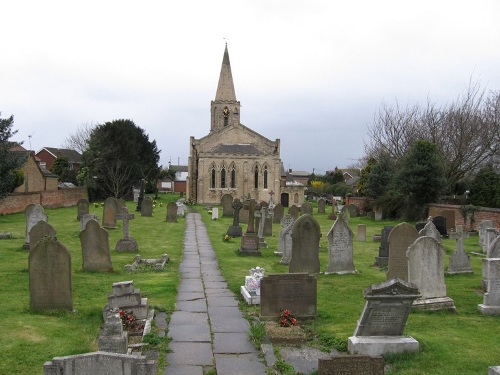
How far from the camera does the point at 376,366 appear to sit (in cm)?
648

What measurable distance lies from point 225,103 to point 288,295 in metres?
61.6

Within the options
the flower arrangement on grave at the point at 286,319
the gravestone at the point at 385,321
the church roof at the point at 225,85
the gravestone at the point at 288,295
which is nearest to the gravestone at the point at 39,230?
the gravestone at the point at 288,295

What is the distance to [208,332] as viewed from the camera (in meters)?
9.05

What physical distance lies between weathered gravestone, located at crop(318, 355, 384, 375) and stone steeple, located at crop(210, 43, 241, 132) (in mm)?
64110

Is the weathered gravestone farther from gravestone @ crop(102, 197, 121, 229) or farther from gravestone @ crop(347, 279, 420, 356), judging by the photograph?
gravestone @ crop(102, 197, 121, 229)

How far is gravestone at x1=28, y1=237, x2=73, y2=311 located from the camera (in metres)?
9.97

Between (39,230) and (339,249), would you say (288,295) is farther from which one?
(39,230)

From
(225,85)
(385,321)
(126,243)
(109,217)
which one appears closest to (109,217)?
(109,217)

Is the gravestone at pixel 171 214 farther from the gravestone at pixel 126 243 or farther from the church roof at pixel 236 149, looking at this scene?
the church roof at pixel 236 149

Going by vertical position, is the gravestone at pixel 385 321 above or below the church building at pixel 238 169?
below

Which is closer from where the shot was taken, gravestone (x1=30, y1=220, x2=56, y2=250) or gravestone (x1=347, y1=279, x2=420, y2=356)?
gravestone (x1=347, y1=279, x2=420, y2=356)

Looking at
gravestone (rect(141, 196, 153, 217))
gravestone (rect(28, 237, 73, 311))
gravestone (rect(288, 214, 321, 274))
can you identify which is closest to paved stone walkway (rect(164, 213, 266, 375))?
gravestone (rect(288, 214, 321, 274))

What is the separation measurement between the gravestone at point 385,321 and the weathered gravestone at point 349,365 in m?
1.34

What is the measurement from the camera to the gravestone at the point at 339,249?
14742mm
